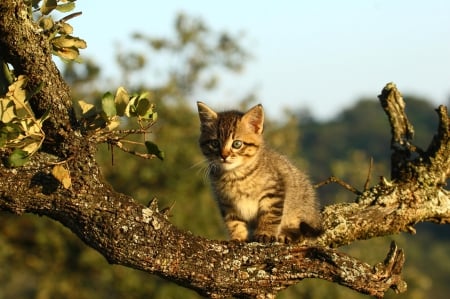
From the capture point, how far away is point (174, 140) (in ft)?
53.2

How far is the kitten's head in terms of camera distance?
23.8 feet

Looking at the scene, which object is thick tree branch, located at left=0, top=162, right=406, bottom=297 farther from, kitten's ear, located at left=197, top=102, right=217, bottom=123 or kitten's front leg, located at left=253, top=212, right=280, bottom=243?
kitten's ear, located at left=197, top=102, right=217, bottom=123

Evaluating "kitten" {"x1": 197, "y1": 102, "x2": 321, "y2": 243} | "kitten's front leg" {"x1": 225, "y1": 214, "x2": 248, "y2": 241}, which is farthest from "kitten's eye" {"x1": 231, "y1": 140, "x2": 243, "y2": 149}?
"kitten's front leg" {"x1": 225, "y1": 214, "x2": 248, "y2": 241}

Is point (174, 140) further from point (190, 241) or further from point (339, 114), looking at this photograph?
point (339, 114)

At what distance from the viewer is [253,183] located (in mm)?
6957

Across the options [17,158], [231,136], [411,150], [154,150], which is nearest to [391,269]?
[411,150]

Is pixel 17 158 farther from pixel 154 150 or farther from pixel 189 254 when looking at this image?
pixel 189 254

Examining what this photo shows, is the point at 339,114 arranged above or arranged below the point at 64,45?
below

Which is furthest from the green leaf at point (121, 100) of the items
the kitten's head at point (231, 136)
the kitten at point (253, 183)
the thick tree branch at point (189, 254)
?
the kitten's head at point (231, 136)

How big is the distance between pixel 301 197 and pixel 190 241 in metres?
2.55

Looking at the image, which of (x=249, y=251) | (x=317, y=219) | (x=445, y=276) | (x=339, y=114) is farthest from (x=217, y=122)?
(x=339, y=114)

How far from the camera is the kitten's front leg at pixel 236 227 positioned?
684 centimetres

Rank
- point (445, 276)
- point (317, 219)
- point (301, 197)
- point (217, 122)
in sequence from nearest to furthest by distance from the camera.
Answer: point (317, 219)
point (301, 197)
point (217, 122)
point (445, 276)

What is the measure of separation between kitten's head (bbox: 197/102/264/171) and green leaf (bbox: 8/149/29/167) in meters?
3.38
